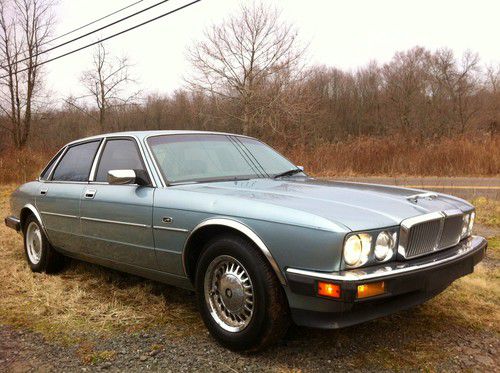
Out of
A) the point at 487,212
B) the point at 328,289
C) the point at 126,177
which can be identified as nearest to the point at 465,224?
the point at 328,289

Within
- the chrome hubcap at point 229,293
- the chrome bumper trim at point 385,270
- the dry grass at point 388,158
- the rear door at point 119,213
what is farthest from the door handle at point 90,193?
the dry grass at point 388,158

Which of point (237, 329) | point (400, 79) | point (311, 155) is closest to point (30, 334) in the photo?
point (237, 329)

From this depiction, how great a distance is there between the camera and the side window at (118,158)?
3.76 m

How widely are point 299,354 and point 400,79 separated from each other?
54509 millimetres

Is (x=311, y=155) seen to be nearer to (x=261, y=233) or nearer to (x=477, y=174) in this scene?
(x=477, y=174)

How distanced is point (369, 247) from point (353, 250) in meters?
0.10

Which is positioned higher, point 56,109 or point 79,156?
point 56,109

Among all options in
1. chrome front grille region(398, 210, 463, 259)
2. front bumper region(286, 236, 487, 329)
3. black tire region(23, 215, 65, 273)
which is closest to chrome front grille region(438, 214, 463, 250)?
chrome front grille region(398, 210, 463, 259)

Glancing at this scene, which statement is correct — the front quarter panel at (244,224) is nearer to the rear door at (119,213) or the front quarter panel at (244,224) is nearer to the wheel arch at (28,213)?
the rear door at (119,213)

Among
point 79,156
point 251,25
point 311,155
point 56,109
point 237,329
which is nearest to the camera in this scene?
point 237,329

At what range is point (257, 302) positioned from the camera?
8.58 feet

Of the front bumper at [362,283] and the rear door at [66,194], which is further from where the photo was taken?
the rear door at [66,194]

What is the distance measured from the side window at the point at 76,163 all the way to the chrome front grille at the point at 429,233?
9.55 ft

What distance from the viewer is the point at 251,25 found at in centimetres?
2641
